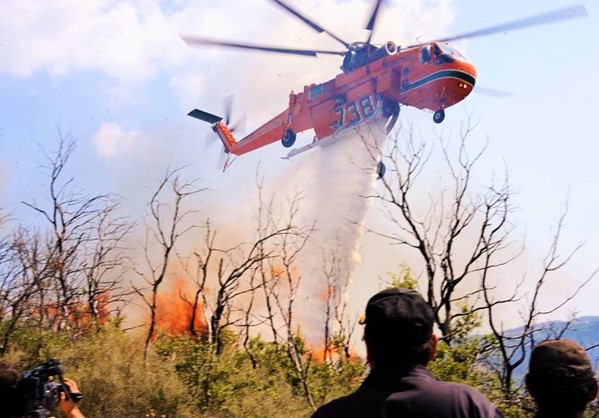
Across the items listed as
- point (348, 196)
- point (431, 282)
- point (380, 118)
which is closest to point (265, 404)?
point (431, 282)

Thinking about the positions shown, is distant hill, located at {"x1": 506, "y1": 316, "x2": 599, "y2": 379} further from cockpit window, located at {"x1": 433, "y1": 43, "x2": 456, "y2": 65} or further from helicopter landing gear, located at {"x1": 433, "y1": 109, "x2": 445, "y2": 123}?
cockpit window, located at {"x1": 433, "y1": 43, "x2": 456, "y2": 65}

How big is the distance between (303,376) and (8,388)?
37.0ft

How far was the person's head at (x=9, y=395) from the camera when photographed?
314cm

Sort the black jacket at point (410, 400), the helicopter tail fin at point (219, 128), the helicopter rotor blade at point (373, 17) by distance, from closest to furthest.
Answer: the black jacket at point (410, 400) < the helicopter rotor blade at point (373, 17) < the helicopter tail fin at point (219, 128)

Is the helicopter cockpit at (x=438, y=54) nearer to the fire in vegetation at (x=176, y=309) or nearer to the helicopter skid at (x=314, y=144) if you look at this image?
Answer: the helicopter skid at (x=314, y=144)

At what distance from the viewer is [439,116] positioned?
74.0 feet

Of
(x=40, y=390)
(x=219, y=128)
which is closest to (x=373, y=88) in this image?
(x=219, y=128)

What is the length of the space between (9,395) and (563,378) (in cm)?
222

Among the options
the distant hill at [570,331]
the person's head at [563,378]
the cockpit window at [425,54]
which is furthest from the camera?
the cockpit window at [425,54]

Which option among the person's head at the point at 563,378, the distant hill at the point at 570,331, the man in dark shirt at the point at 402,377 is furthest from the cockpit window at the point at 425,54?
the man in dark shirt at the point at 402,377

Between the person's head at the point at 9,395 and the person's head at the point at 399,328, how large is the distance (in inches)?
59.7

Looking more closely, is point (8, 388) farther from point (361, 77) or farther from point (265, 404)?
point (361, 77)

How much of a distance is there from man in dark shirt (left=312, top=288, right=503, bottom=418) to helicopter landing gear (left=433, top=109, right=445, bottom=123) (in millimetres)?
20088

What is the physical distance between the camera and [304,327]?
93.3 ft
